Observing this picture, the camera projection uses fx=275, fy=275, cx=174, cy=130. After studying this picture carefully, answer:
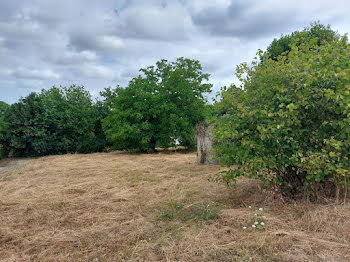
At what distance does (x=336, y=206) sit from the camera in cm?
404

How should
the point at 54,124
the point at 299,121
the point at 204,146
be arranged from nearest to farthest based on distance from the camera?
the point at 299,121 → the point at 204,146 → the point at 54,124

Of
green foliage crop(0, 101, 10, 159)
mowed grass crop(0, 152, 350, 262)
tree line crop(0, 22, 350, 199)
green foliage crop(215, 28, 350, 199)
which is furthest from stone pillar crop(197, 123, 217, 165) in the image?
green foliage crop(0, 101, 10, 159)

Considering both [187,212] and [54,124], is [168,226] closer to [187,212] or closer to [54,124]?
[187,212]

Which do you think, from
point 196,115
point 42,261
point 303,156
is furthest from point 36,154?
point 303,156

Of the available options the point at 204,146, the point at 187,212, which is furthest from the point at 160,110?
the point at 187,212

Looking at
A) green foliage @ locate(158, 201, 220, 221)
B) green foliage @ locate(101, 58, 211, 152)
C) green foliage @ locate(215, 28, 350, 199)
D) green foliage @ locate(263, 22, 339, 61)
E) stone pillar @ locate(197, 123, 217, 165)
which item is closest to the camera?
green foliage @ locate(215, 28, 350, 199)

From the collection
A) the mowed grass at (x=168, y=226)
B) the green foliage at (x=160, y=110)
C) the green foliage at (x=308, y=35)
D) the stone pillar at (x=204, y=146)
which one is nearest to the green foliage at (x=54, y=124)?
the green foliage at (x=160, y=110)

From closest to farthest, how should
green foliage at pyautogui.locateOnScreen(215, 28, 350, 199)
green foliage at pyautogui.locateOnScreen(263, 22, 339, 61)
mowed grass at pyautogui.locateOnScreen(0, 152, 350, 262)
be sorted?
mowed grass at pyautogui.locateOnScreen(0, 152, 350, 262)
green foliage at pyautogui.locateOnScreen(215, 28, 350, 199)
green foliage at pyautogui.locateOnScreen(263, 22, 339, 61)

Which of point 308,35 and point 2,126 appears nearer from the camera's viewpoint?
point 2,126

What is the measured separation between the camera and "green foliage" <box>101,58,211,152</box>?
603 inches

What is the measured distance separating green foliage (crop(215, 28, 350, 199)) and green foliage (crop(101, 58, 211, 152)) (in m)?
10.8

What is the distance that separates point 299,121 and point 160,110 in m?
11.9

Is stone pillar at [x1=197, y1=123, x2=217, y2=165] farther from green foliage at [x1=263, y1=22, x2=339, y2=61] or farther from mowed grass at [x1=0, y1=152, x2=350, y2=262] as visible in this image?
green foliage at [x1=263, y1=22, x2=339, y2=61]

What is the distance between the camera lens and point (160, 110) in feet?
50.1
